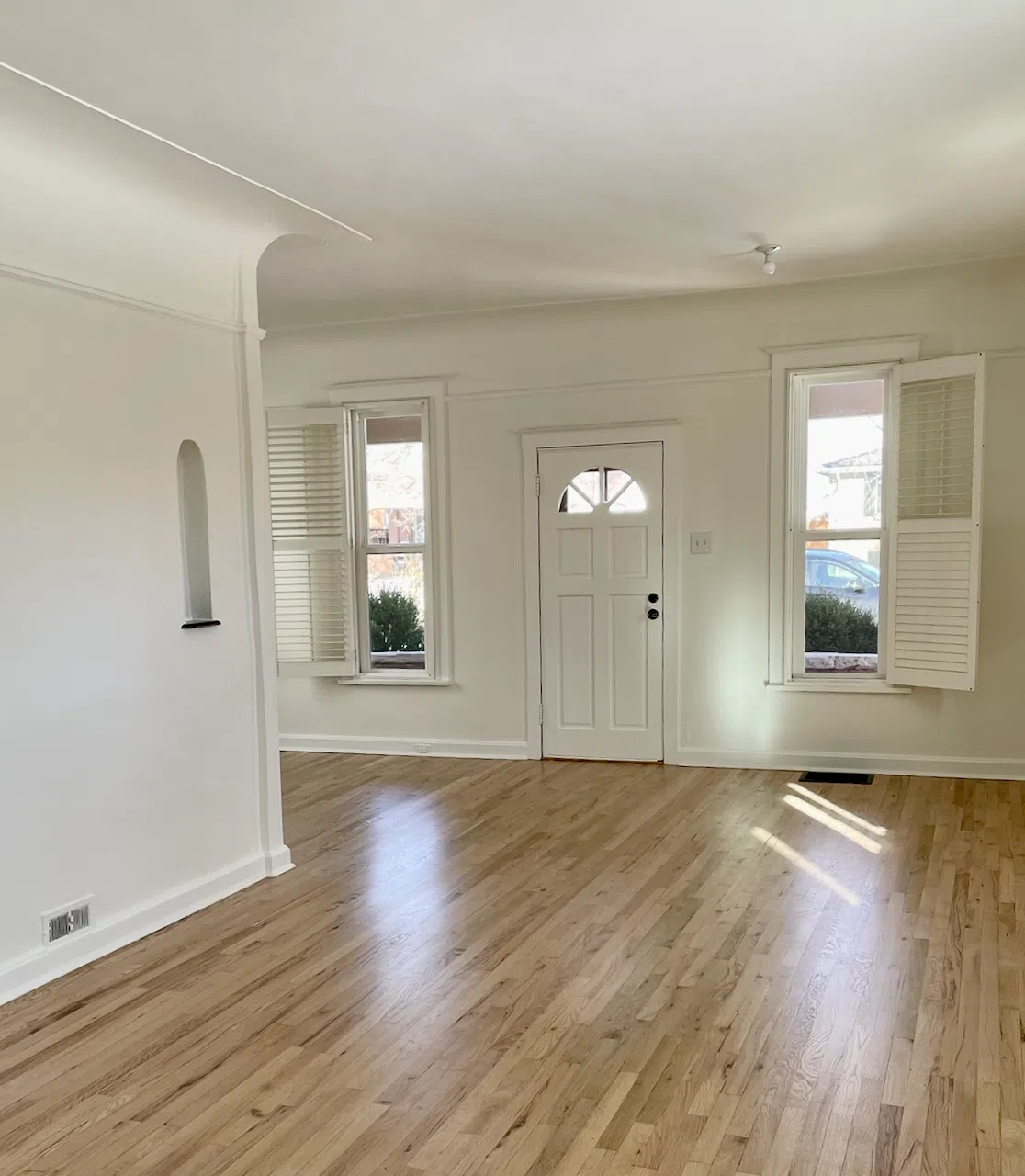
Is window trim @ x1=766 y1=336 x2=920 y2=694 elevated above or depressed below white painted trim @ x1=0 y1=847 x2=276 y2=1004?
above

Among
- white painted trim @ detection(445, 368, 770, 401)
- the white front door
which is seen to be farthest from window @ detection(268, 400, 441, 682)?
the white front door

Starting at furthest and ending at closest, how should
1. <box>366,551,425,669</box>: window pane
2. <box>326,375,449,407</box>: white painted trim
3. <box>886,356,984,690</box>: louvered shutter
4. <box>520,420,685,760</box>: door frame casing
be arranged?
<box>366,551,425,669</box>: window pane < <box>326,375,449,407</box>: white painted trim < <box>520,420,685,760</box>: door frame casing < <box>886,356,984,690</box>: louvered shutter

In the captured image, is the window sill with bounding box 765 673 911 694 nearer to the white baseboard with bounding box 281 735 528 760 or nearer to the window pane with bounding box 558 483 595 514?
the window pane with bounding box 558 483 595 514

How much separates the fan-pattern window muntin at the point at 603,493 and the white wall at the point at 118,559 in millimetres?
2520

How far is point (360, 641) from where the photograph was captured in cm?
671

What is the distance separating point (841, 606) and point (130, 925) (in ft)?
13.7

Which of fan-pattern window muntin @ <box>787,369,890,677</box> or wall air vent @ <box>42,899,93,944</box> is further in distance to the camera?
fan-pattern window muntin @ <box>787,369,890,677</box>

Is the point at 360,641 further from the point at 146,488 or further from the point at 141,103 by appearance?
the point at 141,103

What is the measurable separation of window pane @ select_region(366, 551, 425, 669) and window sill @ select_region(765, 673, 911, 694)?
228 centimetres

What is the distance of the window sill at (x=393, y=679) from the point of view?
653 centimetres

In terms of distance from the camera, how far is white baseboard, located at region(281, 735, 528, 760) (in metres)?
6.47

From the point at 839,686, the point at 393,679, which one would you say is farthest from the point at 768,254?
the point at 393,679

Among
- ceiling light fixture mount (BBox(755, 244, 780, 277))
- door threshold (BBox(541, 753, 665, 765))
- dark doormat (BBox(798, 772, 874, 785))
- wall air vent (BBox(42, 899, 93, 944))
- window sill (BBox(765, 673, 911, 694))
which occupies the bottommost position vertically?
door threshold (BBox(541, 753, 665, 765))

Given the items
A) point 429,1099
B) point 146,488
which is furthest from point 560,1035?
point 146,488
